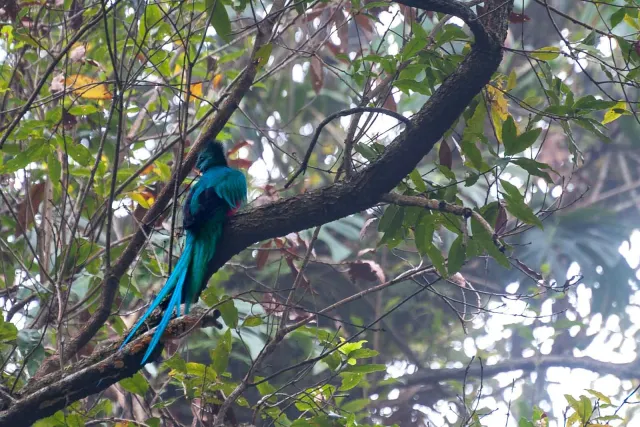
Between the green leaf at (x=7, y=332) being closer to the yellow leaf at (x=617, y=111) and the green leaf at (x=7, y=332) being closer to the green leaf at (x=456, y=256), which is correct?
the green leaf at (x=456, y=256)

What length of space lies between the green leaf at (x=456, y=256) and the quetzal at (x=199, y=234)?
84 centimetres

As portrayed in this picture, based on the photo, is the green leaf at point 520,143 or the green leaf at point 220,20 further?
the green leaf at point 220,20

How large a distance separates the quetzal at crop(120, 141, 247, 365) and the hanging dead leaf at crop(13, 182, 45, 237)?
0.81 meters

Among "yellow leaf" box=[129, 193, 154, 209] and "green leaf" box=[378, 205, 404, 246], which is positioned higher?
"yellow leaf" box=[129, 193, 154, 209]

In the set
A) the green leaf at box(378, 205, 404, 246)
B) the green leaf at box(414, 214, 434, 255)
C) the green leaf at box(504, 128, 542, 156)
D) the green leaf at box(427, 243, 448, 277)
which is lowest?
the green leaf at box(427, 243, 448, 277)

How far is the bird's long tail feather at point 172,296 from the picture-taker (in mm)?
2357

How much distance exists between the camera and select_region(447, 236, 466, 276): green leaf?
8.12 feet

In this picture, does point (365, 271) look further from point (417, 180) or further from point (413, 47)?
point (413, 47)

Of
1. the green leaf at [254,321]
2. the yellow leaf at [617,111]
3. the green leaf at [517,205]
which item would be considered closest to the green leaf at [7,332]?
the green leaf at [254,321]

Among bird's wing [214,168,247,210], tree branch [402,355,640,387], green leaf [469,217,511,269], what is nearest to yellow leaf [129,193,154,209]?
bird's wing [214,168,247,210]

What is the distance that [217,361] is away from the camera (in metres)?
2.80

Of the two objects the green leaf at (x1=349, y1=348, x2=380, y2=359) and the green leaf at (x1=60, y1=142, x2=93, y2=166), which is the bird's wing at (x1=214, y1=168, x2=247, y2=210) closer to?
the green leaf at (x1=60, y1=142, x2=93, y2=166)

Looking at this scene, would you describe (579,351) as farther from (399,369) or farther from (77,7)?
(77,7)

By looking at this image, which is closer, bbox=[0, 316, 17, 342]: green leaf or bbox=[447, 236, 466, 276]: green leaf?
bbox=[447, 236, 466, 276]: green leaf
